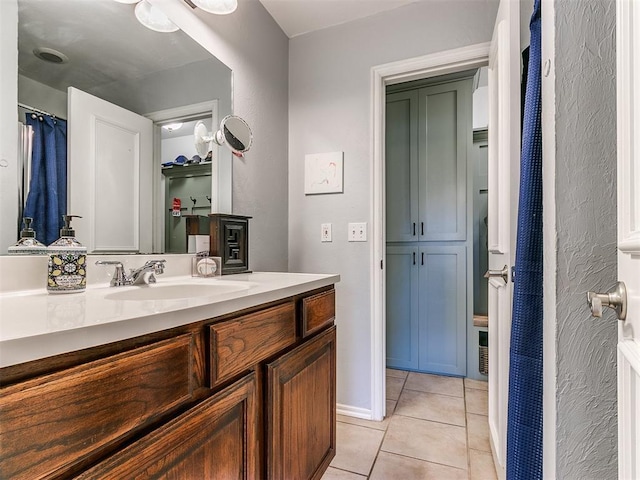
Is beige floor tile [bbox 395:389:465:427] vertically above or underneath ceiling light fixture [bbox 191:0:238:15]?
underneath

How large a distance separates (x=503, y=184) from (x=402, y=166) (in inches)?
59.6

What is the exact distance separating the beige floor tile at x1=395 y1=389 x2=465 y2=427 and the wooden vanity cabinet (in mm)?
1039

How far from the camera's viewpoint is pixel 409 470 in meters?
1.50

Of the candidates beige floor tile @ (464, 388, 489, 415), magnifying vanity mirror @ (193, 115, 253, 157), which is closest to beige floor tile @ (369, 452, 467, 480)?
beige floor tile @ (464, 388, 489, 415)

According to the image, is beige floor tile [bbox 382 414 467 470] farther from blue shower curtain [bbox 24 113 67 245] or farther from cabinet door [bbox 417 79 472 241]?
blue shower curtain [bbox 24 113 67 245]

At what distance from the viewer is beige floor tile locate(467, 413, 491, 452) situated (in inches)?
66.2

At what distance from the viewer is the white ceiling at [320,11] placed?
188 centimetres

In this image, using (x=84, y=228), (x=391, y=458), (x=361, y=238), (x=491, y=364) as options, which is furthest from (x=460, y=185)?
(x=84, y=228)

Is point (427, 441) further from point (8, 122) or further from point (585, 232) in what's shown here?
point (8, 122)

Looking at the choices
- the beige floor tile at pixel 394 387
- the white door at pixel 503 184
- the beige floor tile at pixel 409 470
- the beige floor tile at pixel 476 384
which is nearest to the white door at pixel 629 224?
the white door at pixel 503 184

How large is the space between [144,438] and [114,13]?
52.8 inches

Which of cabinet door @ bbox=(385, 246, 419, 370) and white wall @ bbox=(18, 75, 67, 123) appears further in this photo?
cabinet door @ bbox=(385, 246, 419, 370)

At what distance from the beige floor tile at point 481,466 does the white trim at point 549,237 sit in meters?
0.87

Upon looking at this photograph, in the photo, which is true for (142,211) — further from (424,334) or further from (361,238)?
(424,334)
